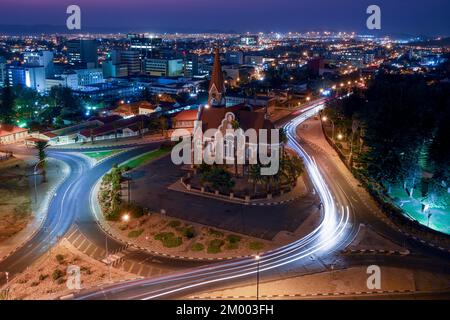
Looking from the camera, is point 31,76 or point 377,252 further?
point 31,76

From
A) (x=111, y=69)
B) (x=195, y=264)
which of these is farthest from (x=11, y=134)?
(x=111, y=69)

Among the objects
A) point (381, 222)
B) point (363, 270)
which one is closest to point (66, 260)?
point (363, 270)

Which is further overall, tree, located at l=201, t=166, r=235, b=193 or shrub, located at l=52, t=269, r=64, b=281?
tree, located at l=201, t=166, r=235, b=193

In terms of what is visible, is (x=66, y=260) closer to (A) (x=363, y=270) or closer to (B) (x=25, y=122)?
(A) (x=363, y=270)

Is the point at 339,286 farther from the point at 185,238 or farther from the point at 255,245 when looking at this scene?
the point at 185,238

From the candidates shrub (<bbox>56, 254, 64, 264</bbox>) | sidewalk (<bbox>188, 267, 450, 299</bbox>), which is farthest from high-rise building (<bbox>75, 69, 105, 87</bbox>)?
sidewalk (<bbox>188, 267, 450, 299</bbox>)

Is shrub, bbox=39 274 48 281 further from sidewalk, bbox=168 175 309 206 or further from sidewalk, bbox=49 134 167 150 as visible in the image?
sidewalk, bbox=49 134 167 150
